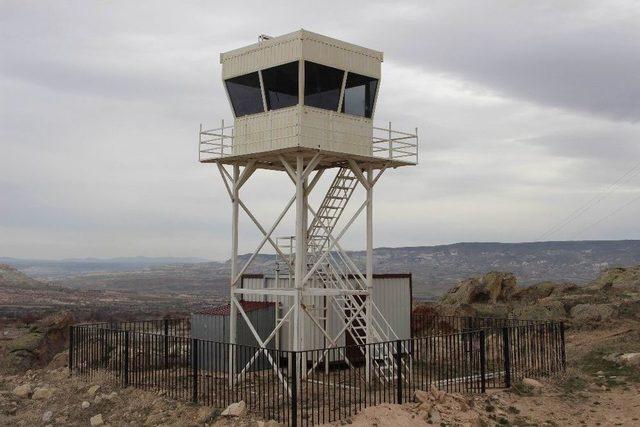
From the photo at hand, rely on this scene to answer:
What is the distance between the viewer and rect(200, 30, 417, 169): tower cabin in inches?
793

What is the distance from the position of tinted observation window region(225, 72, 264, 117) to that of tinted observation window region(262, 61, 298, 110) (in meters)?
0.39

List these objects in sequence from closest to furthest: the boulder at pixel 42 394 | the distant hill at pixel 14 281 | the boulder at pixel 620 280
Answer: the boulder at pixel 42 394 → the boulder at pixel 620 280 → the distant hill at pixel 14 281

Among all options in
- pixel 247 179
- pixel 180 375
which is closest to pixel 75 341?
pixel 180 375

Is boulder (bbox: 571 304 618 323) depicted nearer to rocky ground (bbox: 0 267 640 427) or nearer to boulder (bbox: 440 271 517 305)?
rocky ground (bbox: 0 267 640 427)

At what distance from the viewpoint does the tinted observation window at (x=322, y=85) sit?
2028 centimetres

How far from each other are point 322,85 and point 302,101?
3.44 ft

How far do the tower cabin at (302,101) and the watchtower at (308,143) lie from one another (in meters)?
0.03

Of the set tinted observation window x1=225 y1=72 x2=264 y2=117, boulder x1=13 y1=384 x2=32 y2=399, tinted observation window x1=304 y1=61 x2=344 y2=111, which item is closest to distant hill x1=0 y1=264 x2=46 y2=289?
boulder x1=13 y1=384 x2=32 y2=399

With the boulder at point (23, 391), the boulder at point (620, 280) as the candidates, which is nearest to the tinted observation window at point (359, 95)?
the boulder at point (23, 391)

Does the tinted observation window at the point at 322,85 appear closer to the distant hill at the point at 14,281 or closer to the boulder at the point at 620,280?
the boulder at the point at 620,280

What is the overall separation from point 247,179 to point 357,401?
8.44 meters

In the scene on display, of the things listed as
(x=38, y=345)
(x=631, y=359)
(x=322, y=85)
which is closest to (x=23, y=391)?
(x=38, y=345)

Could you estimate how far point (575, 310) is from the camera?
3322cm

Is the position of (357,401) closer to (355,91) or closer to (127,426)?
(127,426)
